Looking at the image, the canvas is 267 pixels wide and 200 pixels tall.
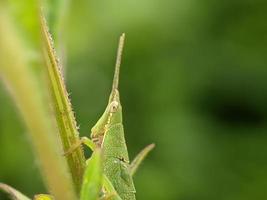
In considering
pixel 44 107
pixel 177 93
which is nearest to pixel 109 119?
pixel 44 107

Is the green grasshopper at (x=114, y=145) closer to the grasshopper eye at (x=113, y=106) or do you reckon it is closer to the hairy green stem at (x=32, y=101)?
the grasshopper eye at (x=113, y=106)

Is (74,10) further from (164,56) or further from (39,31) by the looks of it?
(39,31)

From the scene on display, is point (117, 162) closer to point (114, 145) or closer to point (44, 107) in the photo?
point (114, 145)

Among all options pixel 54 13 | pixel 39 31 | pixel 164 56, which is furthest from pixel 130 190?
pixel 164 56

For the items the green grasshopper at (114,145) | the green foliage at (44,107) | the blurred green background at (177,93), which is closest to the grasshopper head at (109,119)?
the green grasshopper at (114,145)

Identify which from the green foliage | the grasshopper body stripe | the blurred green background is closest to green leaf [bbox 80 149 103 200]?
the green foliage
